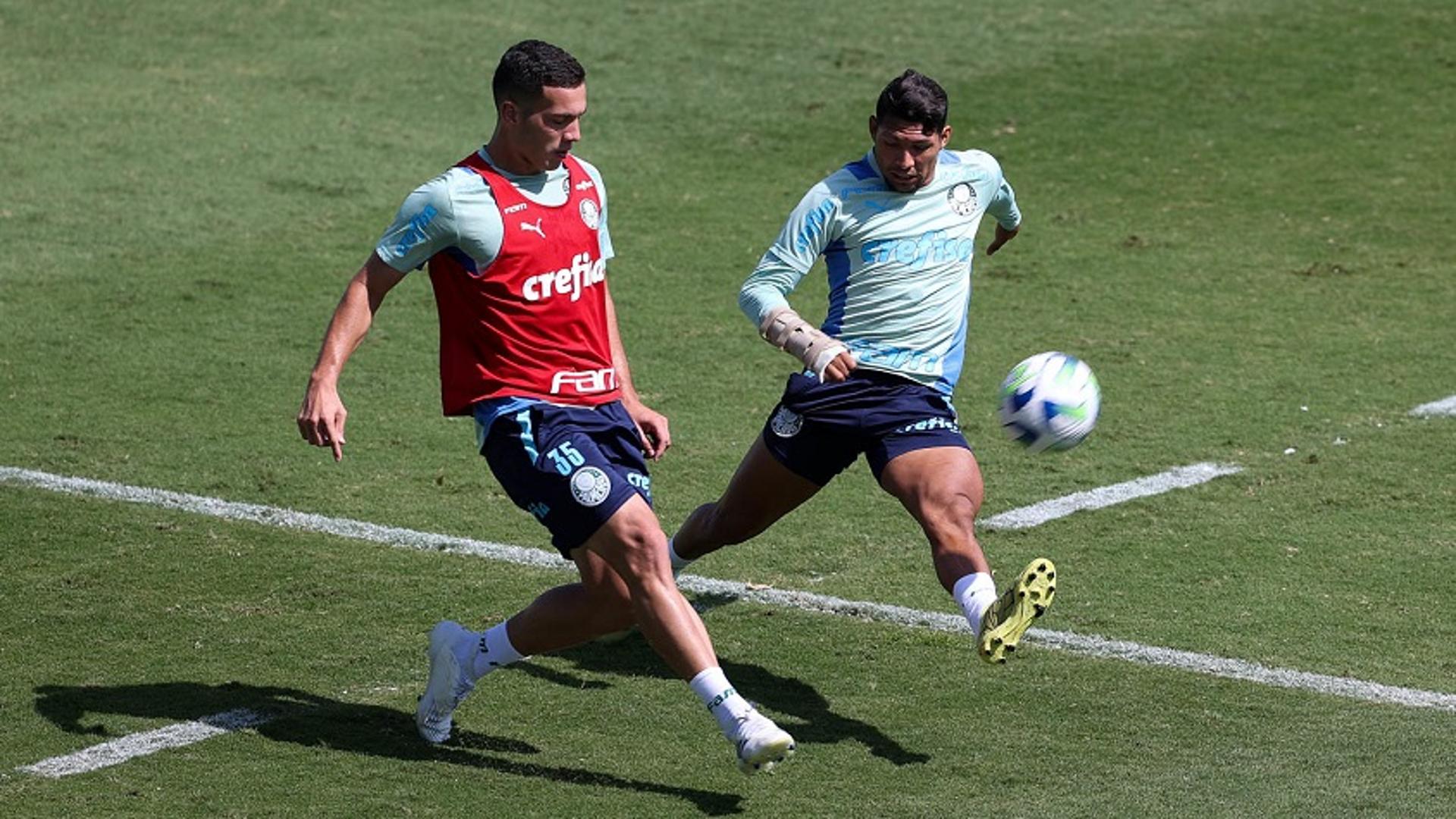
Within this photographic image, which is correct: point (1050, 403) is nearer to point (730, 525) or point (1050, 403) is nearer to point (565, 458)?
point (730, 525)

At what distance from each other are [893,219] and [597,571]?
5.80 feet

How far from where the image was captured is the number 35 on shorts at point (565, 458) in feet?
21.4

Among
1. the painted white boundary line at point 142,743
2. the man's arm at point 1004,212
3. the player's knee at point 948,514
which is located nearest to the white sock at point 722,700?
the player's knee at point 948,514

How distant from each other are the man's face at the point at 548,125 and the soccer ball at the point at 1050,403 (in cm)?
191

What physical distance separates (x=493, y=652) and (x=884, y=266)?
190 centimetres

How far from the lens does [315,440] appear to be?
6367 millimetres

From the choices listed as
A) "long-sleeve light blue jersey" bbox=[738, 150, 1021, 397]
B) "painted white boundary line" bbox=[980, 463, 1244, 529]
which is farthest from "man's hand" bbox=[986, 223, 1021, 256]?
"painted white boundary line" bbox=[980, 463, 1244, 529]

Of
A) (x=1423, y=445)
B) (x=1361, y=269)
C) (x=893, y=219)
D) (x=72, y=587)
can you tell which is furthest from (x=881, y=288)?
(x=1361, y=269)

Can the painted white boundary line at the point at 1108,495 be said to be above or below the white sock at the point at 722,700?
below

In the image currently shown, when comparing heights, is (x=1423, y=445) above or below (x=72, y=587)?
below

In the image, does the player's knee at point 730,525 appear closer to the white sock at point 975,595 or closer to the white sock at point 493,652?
the white sock at point 975,595

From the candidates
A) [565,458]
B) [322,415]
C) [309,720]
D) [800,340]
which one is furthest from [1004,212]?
[309,720]

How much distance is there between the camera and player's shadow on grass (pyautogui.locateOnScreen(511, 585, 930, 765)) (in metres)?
6.96

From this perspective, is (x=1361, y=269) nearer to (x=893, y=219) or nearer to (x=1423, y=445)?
(x=1423, y=445)
